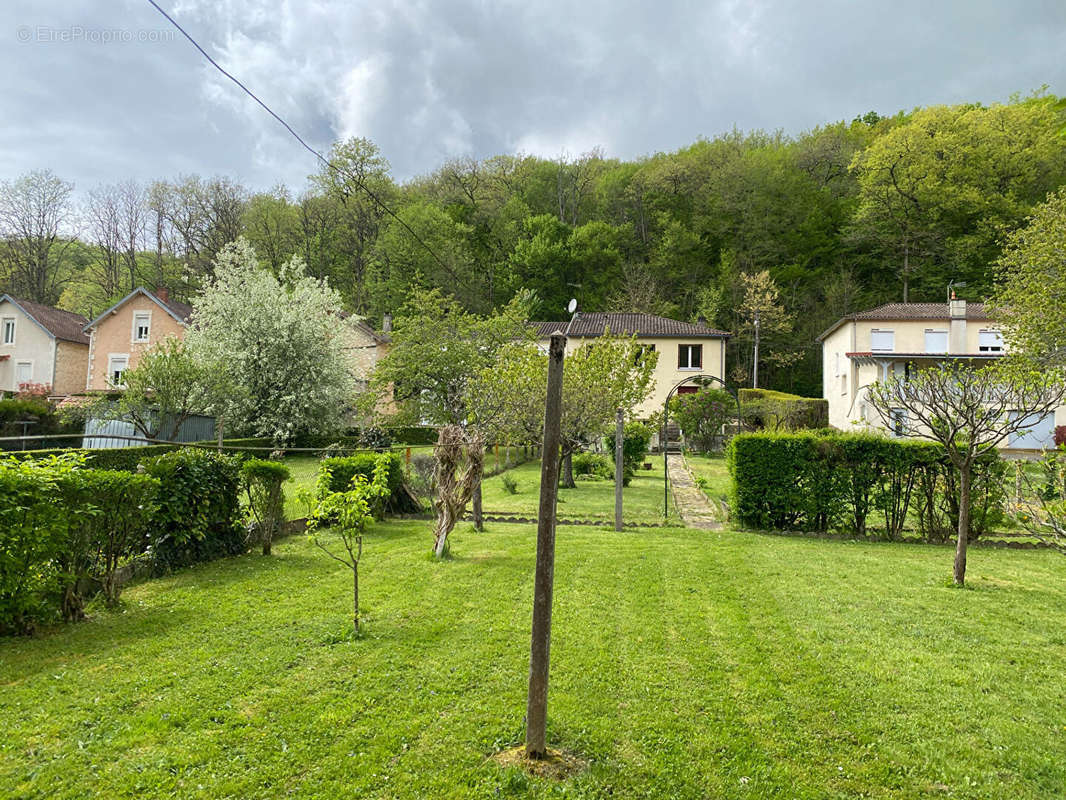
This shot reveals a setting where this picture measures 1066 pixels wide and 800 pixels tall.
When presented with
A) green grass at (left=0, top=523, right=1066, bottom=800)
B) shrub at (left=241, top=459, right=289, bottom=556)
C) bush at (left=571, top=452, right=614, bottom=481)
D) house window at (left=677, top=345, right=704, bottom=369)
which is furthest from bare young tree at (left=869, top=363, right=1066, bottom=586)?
house window at (left=677, top=345, right=704, bottom=369)

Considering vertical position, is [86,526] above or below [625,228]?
below

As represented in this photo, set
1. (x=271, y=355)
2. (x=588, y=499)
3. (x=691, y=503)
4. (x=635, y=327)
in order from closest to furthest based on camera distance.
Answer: (x=691, y=503) < (x=588, y=499) < (x=271, y=355) < (x=635, y=327)

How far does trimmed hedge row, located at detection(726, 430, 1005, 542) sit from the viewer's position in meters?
9.52

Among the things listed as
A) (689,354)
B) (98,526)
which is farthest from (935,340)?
(98,526)

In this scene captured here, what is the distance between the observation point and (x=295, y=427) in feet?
72.9

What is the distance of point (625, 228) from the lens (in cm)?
4228

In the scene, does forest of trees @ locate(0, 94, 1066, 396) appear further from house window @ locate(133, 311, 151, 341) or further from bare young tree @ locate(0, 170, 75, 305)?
house window @ locate(133, 311, 151, 341)

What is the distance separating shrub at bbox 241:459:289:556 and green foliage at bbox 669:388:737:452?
19146 millimetres

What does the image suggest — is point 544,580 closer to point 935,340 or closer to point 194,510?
point 194,510

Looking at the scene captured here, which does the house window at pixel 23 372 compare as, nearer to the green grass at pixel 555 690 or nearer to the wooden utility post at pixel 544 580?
the green grass at pixel 555 690

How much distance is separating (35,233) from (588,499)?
4728cm

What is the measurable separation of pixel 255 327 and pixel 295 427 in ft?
14.8

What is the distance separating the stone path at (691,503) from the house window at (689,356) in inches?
483

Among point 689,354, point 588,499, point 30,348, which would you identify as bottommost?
point 588,499
